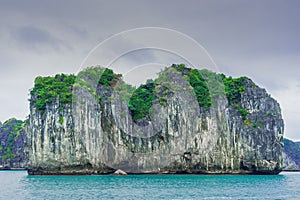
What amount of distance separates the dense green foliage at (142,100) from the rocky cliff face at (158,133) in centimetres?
49

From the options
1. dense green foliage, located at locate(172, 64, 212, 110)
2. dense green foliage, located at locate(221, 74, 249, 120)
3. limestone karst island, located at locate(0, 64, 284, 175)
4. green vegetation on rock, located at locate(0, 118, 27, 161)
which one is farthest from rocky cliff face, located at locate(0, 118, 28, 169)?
dense green foliage, located at locate(221, 74, 249, 120)

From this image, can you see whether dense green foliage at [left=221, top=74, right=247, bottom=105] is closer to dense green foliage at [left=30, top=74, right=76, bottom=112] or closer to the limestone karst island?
the limestone karst island

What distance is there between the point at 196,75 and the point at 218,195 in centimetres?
2985

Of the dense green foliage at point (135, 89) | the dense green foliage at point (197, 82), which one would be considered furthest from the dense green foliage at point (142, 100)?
the dense green foliage at point (197, 82)

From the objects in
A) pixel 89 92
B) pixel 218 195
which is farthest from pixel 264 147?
pixel 218 195

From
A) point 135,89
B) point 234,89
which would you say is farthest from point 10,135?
point 234,89

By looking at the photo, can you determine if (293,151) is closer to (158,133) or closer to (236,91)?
(236,91)

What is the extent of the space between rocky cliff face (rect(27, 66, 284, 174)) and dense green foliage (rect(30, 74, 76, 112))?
0.44 metres

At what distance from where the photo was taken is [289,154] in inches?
3959

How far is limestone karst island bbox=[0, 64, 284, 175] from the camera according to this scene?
154ft

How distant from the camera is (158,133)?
162 ft

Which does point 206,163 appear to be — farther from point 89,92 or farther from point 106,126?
point 89,92

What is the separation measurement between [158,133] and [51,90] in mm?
13081

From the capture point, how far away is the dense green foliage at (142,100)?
50.5 meters
